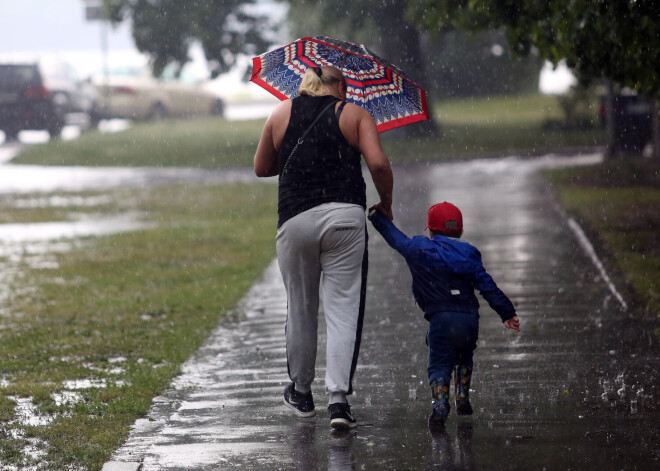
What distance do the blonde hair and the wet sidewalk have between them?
1634 mm

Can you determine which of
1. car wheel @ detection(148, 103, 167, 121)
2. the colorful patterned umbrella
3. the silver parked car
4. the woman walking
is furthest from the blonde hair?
car wheel @ detection(148, 103, 167, 121)

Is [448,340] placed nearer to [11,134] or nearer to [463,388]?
[463,388]

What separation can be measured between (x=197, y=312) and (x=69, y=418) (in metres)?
3.20

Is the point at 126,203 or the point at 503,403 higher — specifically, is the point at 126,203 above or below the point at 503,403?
below

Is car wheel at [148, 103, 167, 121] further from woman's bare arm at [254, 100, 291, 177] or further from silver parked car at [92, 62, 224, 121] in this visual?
woman's bare arm at [254, 100, 291, 177]

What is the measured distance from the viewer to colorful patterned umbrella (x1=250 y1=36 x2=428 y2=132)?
577 cm

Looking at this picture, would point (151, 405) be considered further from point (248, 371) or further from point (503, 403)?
point (503, 403)

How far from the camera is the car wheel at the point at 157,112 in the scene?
35125mm

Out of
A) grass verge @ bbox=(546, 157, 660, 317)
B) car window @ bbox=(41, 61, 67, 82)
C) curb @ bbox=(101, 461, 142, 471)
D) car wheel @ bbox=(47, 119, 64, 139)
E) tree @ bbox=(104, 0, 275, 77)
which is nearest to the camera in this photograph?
curb @ bbox=(101, 461, 142, 471)

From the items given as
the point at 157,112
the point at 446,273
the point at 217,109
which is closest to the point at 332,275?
the point at 446,273

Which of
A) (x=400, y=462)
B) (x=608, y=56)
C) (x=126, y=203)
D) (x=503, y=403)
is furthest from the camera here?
(x=126, y=203)

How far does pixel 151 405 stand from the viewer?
20.0 ft

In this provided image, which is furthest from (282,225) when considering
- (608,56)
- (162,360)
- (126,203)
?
(126,203)

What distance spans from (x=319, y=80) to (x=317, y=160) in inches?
15.3
